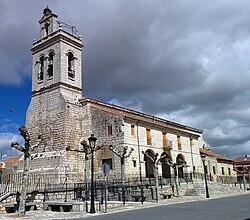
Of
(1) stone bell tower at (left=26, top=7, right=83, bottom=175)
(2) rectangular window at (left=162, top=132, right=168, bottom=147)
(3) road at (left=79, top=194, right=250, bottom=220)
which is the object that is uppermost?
(1) stone bell tower at (left=26, top=7, right=83, bottom=175)

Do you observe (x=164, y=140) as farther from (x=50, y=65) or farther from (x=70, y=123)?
(x=50, y=65)

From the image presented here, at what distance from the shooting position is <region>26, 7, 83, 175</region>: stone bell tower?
90.2 ft

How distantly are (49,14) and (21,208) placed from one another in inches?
951

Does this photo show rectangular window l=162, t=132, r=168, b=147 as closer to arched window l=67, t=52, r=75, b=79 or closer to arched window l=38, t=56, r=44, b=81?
arched window l=67, t=52, r=75, b=79

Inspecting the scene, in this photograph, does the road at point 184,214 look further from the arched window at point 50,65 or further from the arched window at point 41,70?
the arched window at point 41,70

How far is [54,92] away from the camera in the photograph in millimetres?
28781

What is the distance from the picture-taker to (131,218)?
971 centimetres

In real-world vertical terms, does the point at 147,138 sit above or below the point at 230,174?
above

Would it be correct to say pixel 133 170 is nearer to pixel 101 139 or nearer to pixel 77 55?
pixel 101 139

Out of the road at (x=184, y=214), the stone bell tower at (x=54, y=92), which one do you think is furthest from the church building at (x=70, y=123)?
the road at (x=184, y=214)

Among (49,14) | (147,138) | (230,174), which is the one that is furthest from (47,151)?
(230,174)

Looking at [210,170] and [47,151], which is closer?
[47,151]

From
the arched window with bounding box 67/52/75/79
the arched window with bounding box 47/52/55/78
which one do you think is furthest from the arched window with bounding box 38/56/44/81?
the arched window with bounding box 67/52/75/79

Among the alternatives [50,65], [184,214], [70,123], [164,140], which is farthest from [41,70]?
[184,214]
